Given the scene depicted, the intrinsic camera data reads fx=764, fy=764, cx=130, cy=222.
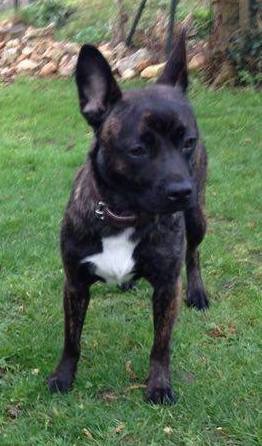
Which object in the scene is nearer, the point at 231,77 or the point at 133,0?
the point at 231,77

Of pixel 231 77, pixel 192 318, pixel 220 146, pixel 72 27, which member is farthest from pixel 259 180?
pixel 72 27

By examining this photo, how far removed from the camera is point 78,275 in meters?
3.68

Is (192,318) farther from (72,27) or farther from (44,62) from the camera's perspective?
(72,27)

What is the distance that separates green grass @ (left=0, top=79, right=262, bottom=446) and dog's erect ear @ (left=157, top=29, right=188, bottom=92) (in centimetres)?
150

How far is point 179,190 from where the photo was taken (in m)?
3.07

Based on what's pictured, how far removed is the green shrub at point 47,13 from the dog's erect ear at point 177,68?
36.0ft

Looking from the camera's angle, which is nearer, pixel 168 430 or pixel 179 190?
pixel 179 190

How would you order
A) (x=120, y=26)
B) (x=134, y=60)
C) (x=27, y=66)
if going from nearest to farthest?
(x=134, y=60) → (x=120, y=26) → (x=27, y=66)

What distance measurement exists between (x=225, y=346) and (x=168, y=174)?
1556 millimetres

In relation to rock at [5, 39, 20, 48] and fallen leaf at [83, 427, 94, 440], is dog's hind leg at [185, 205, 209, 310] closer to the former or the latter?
fallen leaf at [83, 427, 94, 440]

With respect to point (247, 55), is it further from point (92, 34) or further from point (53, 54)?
point (92, 34)

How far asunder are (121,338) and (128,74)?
6.71 metres

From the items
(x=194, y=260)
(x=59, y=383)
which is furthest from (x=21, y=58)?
(x=59, y=383)

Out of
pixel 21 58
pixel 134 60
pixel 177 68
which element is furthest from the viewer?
pixel 21 58
